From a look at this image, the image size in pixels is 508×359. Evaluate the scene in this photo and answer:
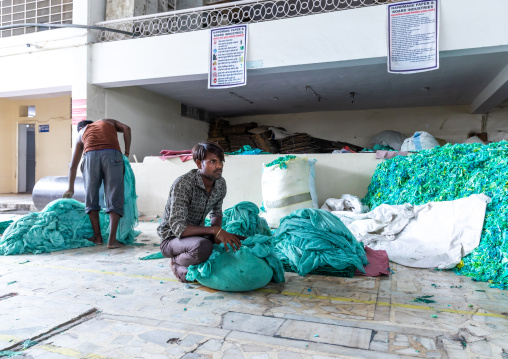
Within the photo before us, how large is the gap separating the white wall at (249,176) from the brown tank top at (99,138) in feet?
8.20

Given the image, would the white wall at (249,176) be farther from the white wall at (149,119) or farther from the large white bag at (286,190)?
the white wall at (149,119)

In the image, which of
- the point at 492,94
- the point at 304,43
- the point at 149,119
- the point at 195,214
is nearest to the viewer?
the point at 195,214

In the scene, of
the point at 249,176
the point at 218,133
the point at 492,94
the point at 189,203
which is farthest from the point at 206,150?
the point at 218,133

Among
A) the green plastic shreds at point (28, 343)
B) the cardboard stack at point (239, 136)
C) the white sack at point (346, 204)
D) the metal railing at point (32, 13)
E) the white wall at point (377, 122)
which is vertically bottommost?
the green plastic shreds at point (28, 343)

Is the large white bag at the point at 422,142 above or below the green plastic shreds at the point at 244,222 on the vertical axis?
above

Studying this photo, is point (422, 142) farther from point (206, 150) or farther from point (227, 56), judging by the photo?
point (206, 150)

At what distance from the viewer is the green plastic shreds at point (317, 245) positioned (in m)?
2.94

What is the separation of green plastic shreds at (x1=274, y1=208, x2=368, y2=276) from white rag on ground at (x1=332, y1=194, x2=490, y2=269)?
0.65 metres

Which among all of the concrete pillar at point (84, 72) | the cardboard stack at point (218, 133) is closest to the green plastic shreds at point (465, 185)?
the concrete pillar at point (84, 72)

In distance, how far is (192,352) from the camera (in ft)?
5.51

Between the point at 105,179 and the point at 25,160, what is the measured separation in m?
8.87

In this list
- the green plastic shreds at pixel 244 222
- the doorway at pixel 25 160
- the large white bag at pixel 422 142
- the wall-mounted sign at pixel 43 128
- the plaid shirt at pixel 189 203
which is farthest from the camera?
the doorway at pixel 25 160

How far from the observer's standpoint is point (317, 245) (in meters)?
2.99

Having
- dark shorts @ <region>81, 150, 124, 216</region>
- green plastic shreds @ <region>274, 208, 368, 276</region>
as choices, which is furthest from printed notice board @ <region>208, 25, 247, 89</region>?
green plastic shreds @ <region>274, 208, 368, 276</region>
